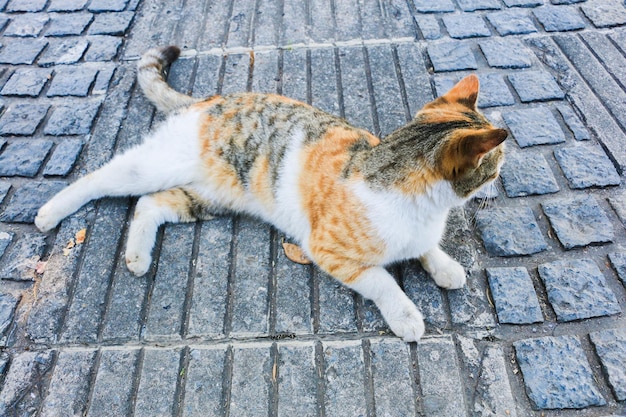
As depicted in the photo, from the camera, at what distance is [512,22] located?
446 centimetres

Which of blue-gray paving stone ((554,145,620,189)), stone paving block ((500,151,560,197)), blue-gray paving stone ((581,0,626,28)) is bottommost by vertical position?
stone paving block ((500,151,560,197))

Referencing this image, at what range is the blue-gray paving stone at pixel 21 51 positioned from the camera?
4.29m

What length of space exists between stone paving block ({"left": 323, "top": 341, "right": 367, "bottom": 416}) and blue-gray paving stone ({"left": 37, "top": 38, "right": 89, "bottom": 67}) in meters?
3.44

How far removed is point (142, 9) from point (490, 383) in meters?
4.45

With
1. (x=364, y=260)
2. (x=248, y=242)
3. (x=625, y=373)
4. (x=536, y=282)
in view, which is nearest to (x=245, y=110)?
(x=248, y=242)

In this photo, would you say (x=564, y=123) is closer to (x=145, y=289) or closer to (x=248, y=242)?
(x=248, y=242)

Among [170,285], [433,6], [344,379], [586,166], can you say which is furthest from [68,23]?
[586,166]

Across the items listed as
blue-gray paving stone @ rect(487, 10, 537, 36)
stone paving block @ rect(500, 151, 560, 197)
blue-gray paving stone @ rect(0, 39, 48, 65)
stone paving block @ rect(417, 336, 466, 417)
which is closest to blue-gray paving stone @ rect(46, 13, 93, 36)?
blue-gray paving stone @ rect(0, 39, 48, 65)

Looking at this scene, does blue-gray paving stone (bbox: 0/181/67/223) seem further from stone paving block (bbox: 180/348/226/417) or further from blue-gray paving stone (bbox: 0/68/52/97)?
stone paving block (bbox: 180/348/226/417)

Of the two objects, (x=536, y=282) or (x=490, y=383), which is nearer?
(x=490, y=383)

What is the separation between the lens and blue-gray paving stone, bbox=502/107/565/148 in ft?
11.7

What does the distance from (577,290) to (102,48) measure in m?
4.20

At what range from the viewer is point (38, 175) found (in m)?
3.50

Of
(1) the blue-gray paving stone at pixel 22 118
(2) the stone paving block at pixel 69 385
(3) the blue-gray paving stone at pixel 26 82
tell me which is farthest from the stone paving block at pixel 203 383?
(3) the blue-gray paving stone at pixel 26 82
